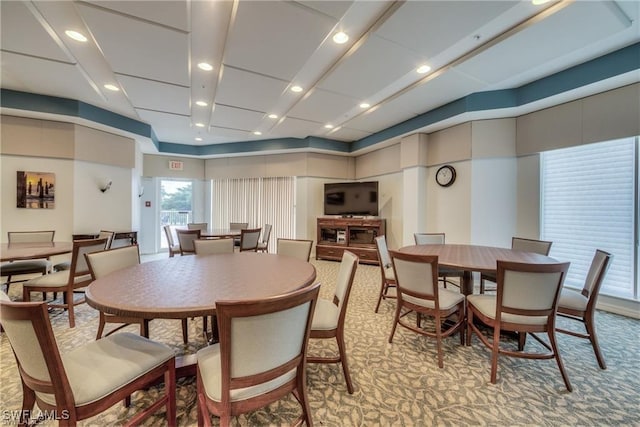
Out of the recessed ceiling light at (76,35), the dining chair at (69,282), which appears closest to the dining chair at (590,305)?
the dining chair at (69,282)

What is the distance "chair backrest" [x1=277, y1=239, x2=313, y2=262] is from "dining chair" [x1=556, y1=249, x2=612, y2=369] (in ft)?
7.60

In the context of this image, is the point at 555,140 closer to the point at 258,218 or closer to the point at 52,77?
the point at 258,218

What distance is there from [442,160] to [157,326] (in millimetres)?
4934

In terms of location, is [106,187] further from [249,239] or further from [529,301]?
[529,301]

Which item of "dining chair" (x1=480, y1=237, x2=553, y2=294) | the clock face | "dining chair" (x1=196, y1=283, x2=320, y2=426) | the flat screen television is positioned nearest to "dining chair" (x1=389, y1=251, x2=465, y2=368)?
"dining chair" (x1=480, y1=237, x2=553, y2=294)

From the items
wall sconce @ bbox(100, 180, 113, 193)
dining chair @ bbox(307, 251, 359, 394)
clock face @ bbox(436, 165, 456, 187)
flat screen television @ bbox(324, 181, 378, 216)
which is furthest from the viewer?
flat screen television @ bbox(324, 181, 378, 216)

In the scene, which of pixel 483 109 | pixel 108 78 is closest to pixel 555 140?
pixel 483 109

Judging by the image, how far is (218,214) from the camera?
7.55 meters

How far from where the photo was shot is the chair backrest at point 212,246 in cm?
312

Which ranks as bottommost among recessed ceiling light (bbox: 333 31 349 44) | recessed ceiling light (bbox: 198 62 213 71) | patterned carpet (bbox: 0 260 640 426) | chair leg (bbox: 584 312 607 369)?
patterned carpet (bbox: 0 260 640 426)

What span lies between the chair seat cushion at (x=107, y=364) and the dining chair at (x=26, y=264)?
117 inches

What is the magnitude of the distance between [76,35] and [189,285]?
2.90m

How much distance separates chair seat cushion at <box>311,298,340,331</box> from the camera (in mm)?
1809

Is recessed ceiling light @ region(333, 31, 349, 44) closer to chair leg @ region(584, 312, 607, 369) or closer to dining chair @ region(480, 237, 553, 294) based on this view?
dining chair @ region(480, 237, 553, 294)
